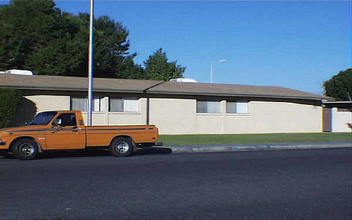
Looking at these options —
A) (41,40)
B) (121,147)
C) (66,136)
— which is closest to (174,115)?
(121,147)

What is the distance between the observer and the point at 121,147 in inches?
613

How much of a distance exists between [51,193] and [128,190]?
1.55 meters

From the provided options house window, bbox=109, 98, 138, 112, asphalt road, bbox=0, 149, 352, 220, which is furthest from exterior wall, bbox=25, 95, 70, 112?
asphalt road, bbox=0, 149, 352, 220

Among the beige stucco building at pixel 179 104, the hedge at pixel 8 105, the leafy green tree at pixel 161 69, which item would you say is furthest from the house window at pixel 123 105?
the leafy green tree at pixel 161 69

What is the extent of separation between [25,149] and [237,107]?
1761cm

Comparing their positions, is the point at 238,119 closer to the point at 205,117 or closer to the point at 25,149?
the point at 205,117

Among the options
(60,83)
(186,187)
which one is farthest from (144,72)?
(186,187)

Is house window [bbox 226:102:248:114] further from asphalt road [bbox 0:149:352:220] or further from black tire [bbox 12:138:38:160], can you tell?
black tire [bbox 12:138:38:160]

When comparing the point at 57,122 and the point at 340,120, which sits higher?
the point at 340,120

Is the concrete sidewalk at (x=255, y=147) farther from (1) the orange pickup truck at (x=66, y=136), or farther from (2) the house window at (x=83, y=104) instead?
(2) the house window at (x=83, y=104)

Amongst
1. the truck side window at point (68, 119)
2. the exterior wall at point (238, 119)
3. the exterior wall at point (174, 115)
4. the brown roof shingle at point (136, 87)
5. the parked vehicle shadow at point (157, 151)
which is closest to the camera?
the truck side window at point (68, 119)

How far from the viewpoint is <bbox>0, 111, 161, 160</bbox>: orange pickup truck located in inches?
554

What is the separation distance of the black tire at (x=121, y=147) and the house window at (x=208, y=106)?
12.6 meters

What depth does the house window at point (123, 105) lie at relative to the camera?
2527cm
